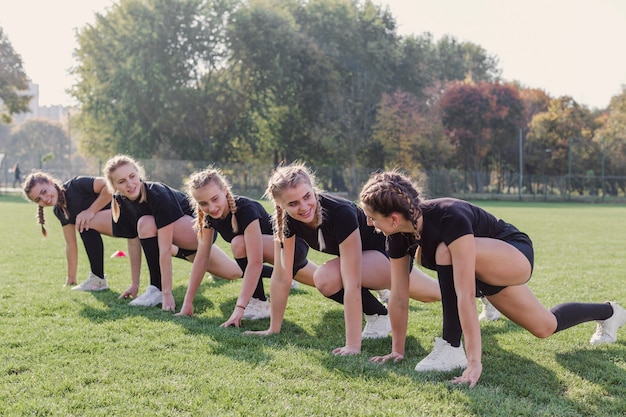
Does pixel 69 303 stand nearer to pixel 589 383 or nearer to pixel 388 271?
pixel 388 271

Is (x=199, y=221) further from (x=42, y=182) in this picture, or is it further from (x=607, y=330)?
(x=607, y=330)

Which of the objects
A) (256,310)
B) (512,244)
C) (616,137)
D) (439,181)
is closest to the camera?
(512,244)

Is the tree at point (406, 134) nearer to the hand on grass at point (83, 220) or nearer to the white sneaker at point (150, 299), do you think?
the hand on grass at point (83, 220)

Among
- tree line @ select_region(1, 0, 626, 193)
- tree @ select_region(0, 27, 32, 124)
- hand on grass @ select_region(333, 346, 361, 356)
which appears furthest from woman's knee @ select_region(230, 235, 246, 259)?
tree @ select_region(0, 27, 32, 124)

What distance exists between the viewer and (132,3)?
34.5 m

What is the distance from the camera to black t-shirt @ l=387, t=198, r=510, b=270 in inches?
130

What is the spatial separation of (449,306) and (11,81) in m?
41.9

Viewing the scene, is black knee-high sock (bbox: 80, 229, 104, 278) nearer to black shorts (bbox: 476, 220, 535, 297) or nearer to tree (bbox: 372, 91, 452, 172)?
black shorts (bbox: 476, 220, 535, 297)

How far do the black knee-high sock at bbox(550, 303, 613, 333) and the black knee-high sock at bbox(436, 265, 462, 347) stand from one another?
759 millimetres

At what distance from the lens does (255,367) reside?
11.7 ft

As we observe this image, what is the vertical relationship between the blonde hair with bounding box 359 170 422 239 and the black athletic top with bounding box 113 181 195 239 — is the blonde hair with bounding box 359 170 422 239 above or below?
above

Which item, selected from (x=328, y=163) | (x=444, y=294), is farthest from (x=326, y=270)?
(x=328, y=163)

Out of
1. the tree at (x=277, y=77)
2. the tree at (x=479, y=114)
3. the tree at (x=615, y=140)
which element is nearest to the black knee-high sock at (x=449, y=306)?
the tree at (x=277, y=77)

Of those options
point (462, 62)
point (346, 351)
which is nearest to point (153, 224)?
point (346, 351)
